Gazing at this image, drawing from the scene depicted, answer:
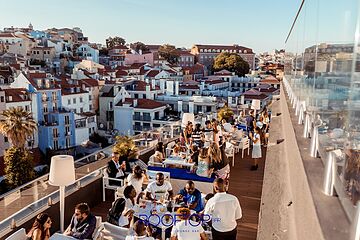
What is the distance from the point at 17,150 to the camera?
27.4 metres

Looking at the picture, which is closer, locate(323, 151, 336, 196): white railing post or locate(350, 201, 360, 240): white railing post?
locate(350, 201, 360, 240): white railing post

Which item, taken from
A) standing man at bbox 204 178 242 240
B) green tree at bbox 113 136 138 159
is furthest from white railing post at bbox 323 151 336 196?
green tree at bbox 113 136 138 159

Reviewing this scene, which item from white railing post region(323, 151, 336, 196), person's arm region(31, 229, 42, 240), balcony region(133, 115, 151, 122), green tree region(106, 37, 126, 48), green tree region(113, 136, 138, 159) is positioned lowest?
balcony region(133, 115, 151, 122)

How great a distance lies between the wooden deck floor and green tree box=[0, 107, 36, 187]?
2167 centimetres

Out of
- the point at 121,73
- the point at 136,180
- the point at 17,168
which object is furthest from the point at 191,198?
the point at 121,73

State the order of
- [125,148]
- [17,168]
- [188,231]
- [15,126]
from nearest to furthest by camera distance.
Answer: [188,231], [125,148], [17,168], [15,126]

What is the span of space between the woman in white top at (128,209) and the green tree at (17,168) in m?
23.8

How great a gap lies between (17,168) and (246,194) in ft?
78.1

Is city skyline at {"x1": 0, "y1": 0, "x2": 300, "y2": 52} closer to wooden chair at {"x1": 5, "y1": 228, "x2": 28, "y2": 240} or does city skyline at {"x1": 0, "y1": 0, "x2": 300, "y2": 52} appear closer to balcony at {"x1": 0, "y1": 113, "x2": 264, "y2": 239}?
balcony at {"x1": 0, "y1": 113, "x2": 264, "y2": 239}

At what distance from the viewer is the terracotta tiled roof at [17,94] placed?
3659cm

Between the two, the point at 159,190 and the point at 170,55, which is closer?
the point at 159,190

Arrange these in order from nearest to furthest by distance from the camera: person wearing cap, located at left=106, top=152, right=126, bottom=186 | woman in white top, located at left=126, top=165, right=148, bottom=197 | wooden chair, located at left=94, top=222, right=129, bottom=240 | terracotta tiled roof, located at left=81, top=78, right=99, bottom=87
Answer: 1. wooden chair, located at left=94, top=222, right=129, bottom=240
2. woman in white top, located at left=126, top=165, right=148, bottom=197
3. person wearing cap, located at left=106, top=152, right=126, bottom=186
4. terracotta tiled roof, located at left=81, top=78, right=99, bottom=87

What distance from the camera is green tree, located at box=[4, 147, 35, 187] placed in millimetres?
26603

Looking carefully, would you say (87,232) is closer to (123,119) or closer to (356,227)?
(356,227)
